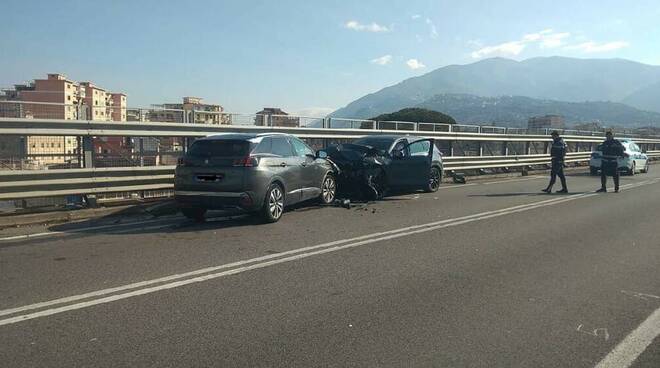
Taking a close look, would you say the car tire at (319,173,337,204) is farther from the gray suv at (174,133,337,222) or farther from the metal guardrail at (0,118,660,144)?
the metal guardrail at (0,118,660,144)

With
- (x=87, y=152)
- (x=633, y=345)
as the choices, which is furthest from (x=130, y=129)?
(x=633, y=345)

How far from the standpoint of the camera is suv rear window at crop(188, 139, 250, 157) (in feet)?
30.6

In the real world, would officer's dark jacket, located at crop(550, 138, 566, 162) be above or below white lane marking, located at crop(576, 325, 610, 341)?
above

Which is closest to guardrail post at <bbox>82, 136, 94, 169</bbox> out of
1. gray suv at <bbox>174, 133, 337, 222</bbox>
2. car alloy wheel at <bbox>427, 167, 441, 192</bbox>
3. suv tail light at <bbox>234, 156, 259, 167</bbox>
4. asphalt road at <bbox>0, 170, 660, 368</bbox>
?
asphalt road at <bbox>0, 170, 660, 368</bbox>

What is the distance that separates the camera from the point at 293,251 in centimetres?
725

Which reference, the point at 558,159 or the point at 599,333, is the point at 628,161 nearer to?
the point at 558,159

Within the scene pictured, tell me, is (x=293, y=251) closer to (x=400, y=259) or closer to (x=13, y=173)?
(x=400, y=259)

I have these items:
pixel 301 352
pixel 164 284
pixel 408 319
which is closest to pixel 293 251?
pixel 164 284

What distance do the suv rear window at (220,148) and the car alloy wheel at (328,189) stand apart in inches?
111

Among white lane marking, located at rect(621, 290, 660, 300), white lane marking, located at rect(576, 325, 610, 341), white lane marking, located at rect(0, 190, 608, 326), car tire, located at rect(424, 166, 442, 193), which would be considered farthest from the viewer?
car tire, located at rect(424, 166, 442, 193)

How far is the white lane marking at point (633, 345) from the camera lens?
3871 millimetres

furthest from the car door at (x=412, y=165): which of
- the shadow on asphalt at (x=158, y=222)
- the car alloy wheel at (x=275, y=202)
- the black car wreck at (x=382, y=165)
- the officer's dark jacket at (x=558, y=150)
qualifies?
the car alloy wheel at (x=275, y=202)

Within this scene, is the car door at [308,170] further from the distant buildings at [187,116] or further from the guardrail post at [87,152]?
the guardrail post at [87,152]

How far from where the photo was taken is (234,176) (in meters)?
9.10
